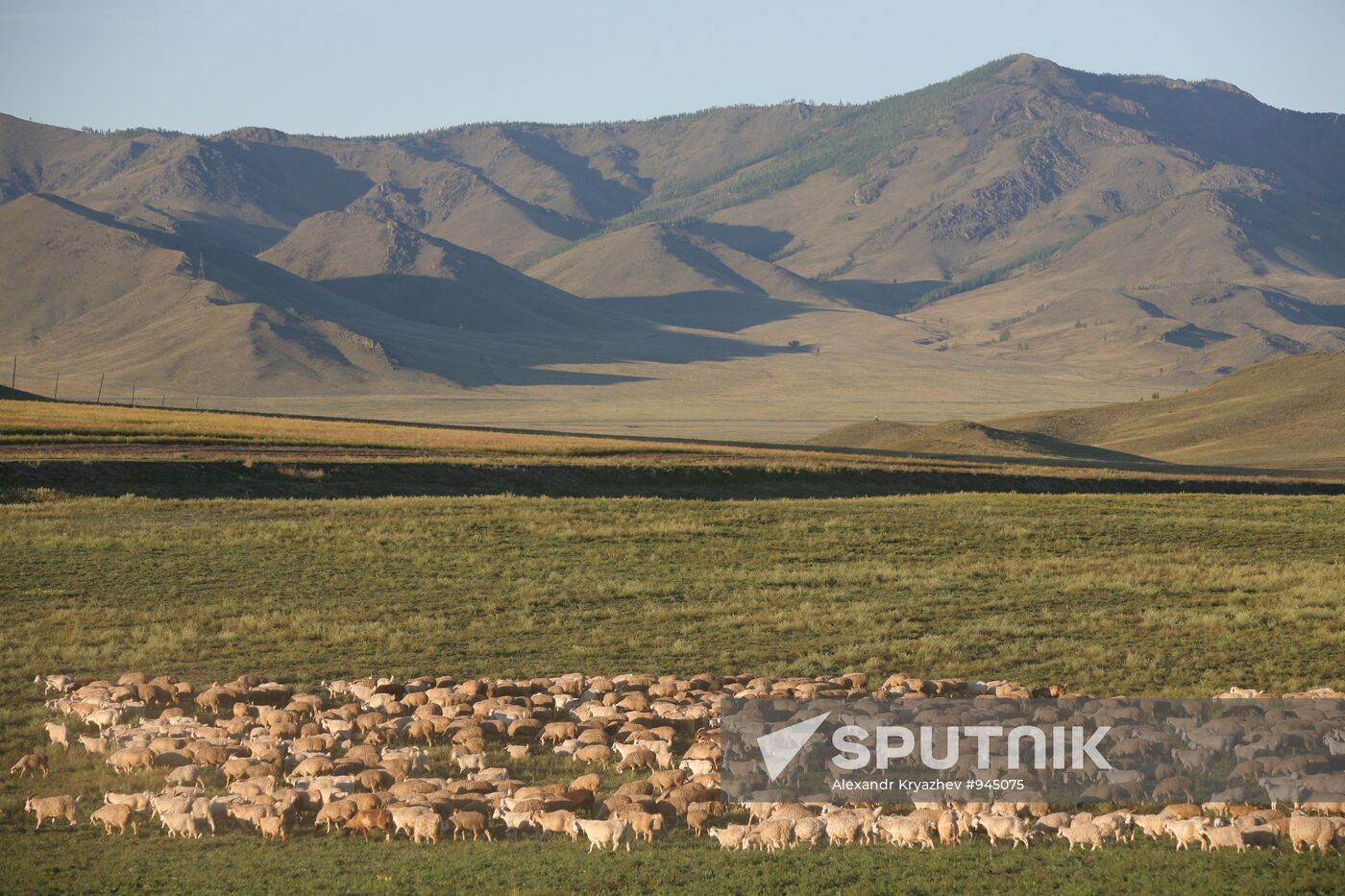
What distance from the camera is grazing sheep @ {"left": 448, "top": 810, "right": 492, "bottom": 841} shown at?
533 inches

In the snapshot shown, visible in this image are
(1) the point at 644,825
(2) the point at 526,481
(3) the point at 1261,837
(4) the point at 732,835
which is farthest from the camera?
(2) the point at 526,481

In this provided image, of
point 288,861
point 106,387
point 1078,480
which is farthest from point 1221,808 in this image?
point 106,387

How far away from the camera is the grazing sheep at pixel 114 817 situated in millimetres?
13867

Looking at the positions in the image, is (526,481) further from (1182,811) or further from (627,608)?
(1182,811)

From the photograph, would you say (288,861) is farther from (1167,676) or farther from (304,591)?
(304,591)

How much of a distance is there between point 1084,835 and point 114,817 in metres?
9.36

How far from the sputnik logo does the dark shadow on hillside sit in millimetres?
30434

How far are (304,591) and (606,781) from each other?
1458 cm

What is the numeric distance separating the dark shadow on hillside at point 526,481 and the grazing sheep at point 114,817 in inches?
1140

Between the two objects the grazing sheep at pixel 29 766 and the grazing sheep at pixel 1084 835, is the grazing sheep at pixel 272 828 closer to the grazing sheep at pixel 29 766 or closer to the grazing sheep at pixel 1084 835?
the grazing sheep at pixel 29 766

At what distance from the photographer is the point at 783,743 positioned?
1562 cm

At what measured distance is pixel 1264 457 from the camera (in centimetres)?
8781

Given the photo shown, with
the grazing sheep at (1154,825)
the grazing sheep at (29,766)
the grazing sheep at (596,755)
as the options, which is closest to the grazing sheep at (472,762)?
the grazing sheep at (596,755)

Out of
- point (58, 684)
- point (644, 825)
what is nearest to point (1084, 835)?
point (644, 825)
